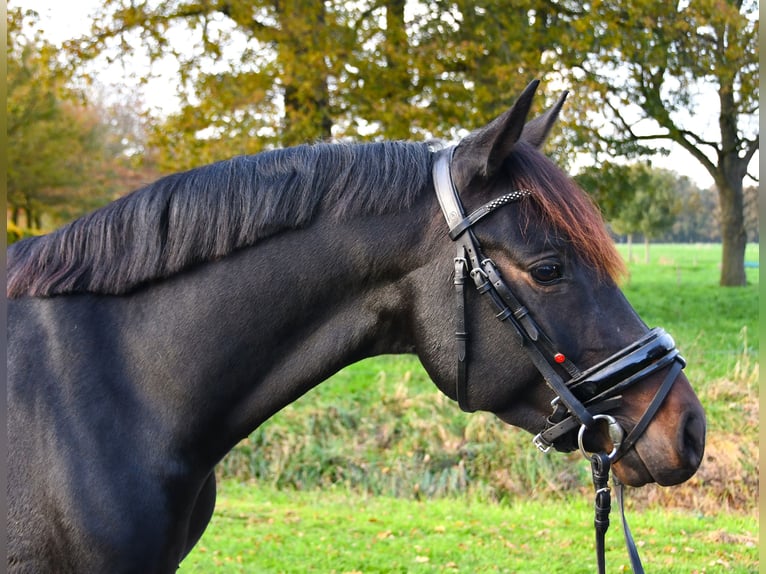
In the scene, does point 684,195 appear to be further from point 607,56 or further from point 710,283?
point 607,56

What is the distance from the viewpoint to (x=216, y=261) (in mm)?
2328

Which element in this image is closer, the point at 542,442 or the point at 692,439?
the point at 692,439

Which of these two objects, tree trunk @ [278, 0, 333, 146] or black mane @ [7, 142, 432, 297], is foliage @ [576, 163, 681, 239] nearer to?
tree trunk @ [278, 0, 333, 146]

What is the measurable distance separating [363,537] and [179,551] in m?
4.05

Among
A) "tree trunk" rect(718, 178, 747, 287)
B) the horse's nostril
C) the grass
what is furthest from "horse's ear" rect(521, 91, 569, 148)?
"tree trunk" rect(718, 178, 747, 287)

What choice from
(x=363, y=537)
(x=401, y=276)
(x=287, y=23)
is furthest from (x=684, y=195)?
(x=401, y=276)

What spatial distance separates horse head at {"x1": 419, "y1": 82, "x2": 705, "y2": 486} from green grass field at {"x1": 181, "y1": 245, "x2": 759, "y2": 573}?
356 centimetres

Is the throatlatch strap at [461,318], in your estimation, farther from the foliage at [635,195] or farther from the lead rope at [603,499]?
the foliage at [635,195]

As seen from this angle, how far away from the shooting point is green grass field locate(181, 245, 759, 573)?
5668 millimetres

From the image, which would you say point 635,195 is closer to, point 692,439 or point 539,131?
point 539,131

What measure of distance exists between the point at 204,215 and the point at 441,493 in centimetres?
597

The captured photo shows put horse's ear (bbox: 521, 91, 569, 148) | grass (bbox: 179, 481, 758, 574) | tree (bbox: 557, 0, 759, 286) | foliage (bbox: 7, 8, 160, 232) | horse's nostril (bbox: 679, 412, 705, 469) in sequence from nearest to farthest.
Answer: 1. horse's nostril (bbox: 679, 412, 705, 469)
2. horse's ear (bbox: 521, 91, 569, 148)
3. grass (bbox: 179, 481, 758, 574)
4. tree (bbox: 557, 0, 759, 286)
5. foliage (bbox: 7, 8, 160, 232)

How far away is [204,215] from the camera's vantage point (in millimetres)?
2309

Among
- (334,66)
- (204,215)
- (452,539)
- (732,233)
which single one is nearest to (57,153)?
Result: (334,66)
